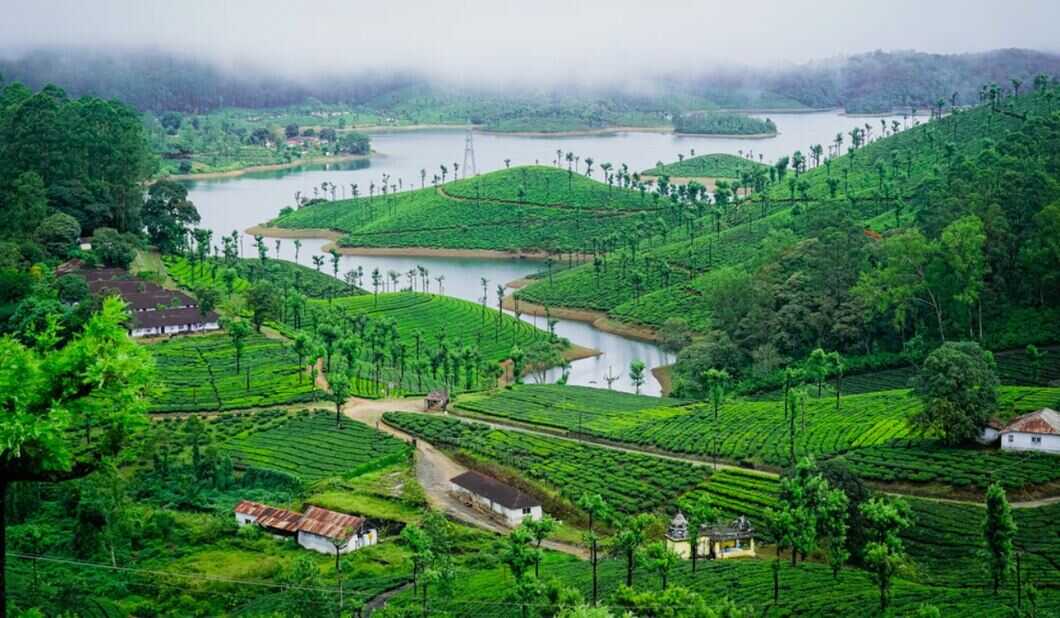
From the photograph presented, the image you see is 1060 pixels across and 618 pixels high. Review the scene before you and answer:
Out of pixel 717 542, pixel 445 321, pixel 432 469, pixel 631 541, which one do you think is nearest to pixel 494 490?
pixel 432 469

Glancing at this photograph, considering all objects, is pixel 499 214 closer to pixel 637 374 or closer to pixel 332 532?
pixel 637 374

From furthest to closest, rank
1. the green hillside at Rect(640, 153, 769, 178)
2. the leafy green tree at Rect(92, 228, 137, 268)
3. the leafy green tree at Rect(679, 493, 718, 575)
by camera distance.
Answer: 1. the green hillside at Rect(640, 153, 769, 178)
2. the leafy green tree at Rect(92, 228, 137, 268)
3. the leafy green tree at Rect(679, 493, 718, 575)

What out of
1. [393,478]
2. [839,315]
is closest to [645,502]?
[393,478]

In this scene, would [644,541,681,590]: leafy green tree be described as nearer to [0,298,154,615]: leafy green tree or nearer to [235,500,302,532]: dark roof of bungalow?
[235,500,302,532]: dark roof of bungalow

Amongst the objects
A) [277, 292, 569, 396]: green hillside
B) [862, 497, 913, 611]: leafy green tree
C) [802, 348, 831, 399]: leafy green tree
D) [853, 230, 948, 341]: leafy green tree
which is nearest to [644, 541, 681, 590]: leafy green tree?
[862, 497, 913, 611]: leafy green tree

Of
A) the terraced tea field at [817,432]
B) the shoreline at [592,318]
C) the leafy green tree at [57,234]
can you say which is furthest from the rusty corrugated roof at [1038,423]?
the leafy green tree at [57,234]

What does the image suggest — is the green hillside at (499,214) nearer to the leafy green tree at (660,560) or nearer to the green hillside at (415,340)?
the green hillside at (415,340)
